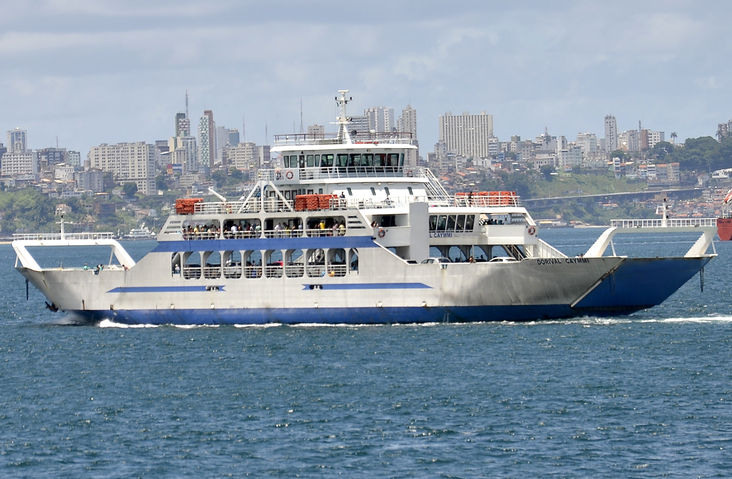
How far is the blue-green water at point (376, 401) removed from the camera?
3412 centimetres

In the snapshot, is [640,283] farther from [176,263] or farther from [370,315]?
[176,263]

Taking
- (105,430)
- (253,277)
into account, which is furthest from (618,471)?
(253,277)

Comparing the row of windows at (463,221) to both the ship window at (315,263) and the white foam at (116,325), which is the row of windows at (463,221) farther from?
the white foam at (116,325)

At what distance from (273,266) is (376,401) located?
1623 centimetres

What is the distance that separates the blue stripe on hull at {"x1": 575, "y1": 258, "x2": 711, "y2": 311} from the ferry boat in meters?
0.05

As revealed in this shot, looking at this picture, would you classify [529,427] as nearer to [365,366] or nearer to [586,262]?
[365,366]

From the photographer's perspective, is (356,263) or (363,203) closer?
(356,263)

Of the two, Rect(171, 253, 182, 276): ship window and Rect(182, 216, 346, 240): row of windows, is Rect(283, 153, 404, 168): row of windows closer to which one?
Rect(182, 216, 346, 240): row of windows

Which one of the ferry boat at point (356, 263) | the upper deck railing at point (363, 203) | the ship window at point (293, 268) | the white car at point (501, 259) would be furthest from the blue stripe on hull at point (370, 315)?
the upper deck railing at point (363, 203)

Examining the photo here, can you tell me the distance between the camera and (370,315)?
54406 mm

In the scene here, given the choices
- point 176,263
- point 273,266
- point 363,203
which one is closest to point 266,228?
point 273,266

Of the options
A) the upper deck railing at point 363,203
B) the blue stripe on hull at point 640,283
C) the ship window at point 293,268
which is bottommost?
the blue stripe on hull at point 640,283

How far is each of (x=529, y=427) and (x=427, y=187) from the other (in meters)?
23.5

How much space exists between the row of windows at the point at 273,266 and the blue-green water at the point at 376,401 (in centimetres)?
217
